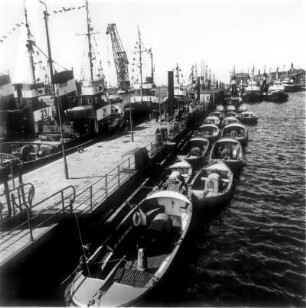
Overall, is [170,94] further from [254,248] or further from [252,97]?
[252,97]

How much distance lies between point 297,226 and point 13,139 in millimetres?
29362

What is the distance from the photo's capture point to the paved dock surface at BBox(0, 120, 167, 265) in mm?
12571

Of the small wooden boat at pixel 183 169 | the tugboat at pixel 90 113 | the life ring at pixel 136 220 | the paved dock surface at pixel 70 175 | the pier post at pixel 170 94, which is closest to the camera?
the paved dock surface at pixel 70 175

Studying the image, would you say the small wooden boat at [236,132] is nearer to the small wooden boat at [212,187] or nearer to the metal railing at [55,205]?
the small wooden boat at [212,187]

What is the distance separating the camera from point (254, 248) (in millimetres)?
17844

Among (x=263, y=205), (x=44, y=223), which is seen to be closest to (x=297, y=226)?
(x=263, y=205)

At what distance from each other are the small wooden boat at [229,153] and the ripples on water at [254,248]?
1551 millimetres

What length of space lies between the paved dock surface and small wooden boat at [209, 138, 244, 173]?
23.2ft

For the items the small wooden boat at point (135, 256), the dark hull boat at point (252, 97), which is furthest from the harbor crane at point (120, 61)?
the small wooden boat at point (135, 256)

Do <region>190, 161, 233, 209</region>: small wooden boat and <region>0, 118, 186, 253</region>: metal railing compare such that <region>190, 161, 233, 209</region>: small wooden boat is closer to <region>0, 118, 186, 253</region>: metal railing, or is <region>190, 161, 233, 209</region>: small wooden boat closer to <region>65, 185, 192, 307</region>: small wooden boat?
<region>65, 185, 192, 307</region>: small wooden boat

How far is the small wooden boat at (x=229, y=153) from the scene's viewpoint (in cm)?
2878

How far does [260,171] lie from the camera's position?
3136cm

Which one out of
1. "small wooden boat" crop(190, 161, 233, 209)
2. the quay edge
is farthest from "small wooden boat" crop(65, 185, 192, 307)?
"small wooden boat" crop(190, 161, 233, 209)

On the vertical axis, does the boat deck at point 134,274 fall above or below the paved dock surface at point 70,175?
below
